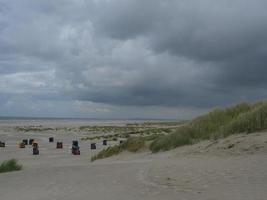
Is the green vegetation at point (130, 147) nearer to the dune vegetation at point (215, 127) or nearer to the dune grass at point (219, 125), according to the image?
the dune vegetation at point (215, 127)

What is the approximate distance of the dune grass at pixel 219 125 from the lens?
Answer: 45.7 feet

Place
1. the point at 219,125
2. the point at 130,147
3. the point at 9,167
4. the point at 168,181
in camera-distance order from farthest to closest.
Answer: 1. the point at 130,147
2. the point at 219,125
3. the point at 9,167
4. the point at 168,181

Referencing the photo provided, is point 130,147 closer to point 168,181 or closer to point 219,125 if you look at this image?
point 219,125

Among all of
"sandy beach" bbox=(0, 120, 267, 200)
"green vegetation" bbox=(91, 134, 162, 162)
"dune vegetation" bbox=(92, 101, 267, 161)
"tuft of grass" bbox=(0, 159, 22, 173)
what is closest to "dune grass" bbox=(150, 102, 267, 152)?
"dune vegetation" bbox=(92, 101, 267, 161)

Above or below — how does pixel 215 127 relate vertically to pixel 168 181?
above

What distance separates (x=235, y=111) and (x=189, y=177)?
9.54m

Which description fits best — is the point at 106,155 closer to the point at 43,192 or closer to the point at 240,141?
the point at 240,141

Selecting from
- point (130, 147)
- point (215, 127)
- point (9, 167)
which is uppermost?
point (215, 127)

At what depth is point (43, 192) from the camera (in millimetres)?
8320

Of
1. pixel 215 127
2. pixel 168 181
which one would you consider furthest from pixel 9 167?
pixel 168 181

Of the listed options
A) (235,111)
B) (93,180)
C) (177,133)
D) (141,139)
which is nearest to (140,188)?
(93,180)

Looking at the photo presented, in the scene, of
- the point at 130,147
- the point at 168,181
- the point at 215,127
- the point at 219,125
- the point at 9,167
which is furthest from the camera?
the point at 130,147

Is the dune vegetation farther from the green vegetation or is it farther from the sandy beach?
the sandy beach

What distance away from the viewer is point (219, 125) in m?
16.4
